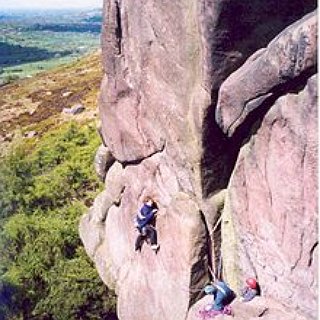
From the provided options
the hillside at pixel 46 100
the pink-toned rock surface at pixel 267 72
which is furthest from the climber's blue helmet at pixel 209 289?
the hillside at pixel 46 100

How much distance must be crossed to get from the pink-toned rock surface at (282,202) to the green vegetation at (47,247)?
438 inches

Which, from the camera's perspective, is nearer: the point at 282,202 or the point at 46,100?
the point at 282,202

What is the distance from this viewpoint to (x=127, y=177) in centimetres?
2022

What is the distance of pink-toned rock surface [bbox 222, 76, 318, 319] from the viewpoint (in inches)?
484

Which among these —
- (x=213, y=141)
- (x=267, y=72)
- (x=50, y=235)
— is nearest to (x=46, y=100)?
(x=50, y=235)

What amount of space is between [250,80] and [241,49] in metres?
0.96

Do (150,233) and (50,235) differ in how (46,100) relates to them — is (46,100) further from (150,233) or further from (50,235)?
(150,233)

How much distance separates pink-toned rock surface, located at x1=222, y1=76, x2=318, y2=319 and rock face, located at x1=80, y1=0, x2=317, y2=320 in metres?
0.03

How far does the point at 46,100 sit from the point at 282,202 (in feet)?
309

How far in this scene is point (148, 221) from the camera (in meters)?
17.7

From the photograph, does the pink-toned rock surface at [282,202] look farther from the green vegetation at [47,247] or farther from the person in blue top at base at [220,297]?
the green vegetation at [47,247]

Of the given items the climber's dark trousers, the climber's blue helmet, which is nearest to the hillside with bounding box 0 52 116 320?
the climber's dark trousers

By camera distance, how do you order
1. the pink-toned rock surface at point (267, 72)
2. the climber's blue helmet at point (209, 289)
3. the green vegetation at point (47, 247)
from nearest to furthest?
1. the pink-toned rock surface at point (267, 72)
2. the climber's blue helmet at point (209, 289)
3. the green vegetation at point (47, 247)

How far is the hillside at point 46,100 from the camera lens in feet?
267
